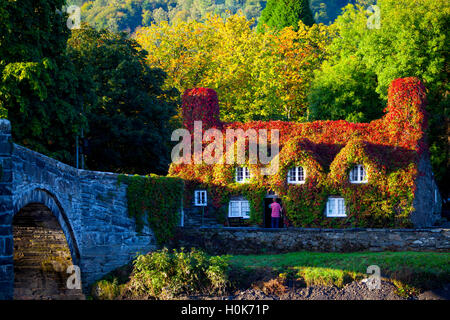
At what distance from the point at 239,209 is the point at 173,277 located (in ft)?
35.6

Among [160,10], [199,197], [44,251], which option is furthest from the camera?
[160,10]

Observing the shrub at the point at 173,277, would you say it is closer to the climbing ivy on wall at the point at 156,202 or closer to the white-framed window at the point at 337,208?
the climbing ivy on wall at the point at 156,202

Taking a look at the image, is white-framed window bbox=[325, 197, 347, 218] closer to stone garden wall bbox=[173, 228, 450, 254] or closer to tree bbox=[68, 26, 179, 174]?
stone garden wall bbox=[173, 228, 450, 254]

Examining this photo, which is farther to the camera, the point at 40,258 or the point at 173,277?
the point at 173,277

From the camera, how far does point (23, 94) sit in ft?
80.2

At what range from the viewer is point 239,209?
105 feet

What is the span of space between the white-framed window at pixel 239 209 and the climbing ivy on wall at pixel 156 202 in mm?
4604

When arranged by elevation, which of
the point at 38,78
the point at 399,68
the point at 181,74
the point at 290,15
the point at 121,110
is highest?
the point at 290,15

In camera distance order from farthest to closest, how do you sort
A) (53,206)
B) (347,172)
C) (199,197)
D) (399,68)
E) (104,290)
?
(399,68) < (199,197) < (347,172) < (104,290) < (53,206)

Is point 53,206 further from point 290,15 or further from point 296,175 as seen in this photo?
point 290,15

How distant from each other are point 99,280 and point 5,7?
413 inches

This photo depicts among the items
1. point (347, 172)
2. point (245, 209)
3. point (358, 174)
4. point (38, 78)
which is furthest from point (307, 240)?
point (38, 78)

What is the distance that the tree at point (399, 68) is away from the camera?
124 ft
